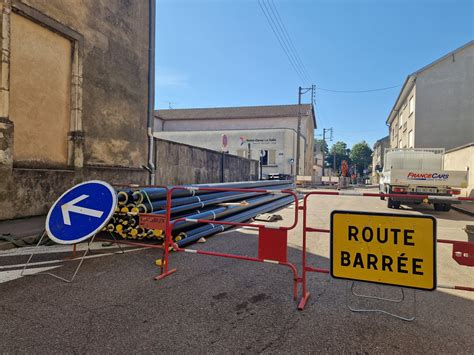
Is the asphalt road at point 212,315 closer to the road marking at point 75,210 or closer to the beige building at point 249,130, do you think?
the road marking at point 75,210

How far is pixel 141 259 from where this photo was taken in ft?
16.5

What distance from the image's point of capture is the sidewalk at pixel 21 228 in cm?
574

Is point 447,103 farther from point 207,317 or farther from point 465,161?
point 207,317

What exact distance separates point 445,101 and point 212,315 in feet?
99.3

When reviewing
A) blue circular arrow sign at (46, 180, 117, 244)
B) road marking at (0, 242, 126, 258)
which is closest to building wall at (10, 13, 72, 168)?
road marking at (0, 242, 126, 258)

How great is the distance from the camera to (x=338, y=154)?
309ft

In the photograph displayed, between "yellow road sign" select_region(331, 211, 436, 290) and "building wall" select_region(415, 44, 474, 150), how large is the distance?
28.2m

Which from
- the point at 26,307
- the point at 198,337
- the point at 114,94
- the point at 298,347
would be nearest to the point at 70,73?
the point at 114,94

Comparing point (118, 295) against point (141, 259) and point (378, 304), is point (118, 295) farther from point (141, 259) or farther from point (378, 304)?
point (378, 304)

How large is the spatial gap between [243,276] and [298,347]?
1795 millimetres

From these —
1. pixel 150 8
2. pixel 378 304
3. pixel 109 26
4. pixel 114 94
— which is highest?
pixel 150 8

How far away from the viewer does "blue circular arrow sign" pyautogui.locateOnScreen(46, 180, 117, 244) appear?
4.10m

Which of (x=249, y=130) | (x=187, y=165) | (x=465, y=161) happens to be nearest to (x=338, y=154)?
(x=249, y=130)

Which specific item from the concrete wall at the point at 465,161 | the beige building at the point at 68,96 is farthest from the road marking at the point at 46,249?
the concrete wall at the point at 465,161
